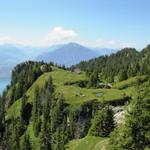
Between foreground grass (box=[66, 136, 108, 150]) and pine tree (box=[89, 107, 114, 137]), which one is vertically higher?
pine tree (box=[89, 107, 114, 137])

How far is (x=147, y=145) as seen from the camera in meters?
36.4

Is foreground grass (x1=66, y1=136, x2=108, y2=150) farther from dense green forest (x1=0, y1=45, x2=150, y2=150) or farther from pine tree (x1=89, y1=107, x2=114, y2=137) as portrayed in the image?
pine tree (x1=89, y1=107, x2=114, y2=137)

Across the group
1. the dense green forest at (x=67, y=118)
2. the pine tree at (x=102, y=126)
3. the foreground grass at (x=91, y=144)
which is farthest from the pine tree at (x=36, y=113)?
the foreground grass at (x=91, y=144)

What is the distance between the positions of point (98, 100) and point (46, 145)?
41.1 metres

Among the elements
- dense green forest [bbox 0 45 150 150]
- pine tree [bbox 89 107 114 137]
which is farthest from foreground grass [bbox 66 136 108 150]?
pine tree [bbox 89 107 114 137]

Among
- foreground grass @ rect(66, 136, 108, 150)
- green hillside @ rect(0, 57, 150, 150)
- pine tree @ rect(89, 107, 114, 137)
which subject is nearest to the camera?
foreground grass @ rect(66, 136, 108, 150)

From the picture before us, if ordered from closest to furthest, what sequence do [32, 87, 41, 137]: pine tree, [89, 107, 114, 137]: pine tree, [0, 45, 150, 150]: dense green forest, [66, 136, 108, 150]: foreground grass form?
[66, 136, 108, 150]: foreground grass, [89, 107, 114, 137]: pine tree, [0, 45, 150, 150]: dense green forest, [32, 87, 41, 137]: pine tree

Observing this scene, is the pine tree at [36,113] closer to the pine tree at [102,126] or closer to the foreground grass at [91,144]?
the pine tree at [102,126]

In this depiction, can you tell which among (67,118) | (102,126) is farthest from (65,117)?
(102,126)

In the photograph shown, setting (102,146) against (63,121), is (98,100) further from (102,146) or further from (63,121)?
(102,146)

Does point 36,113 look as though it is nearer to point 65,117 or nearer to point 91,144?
point 65,117

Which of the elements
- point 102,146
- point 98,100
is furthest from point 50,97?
point 102,146

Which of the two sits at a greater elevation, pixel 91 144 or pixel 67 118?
pixel 91 144

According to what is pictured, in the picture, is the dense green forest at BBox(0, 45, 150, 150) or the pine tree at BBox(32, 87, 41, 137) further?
the pine tree at BBox(32, 87, 41, 137)
